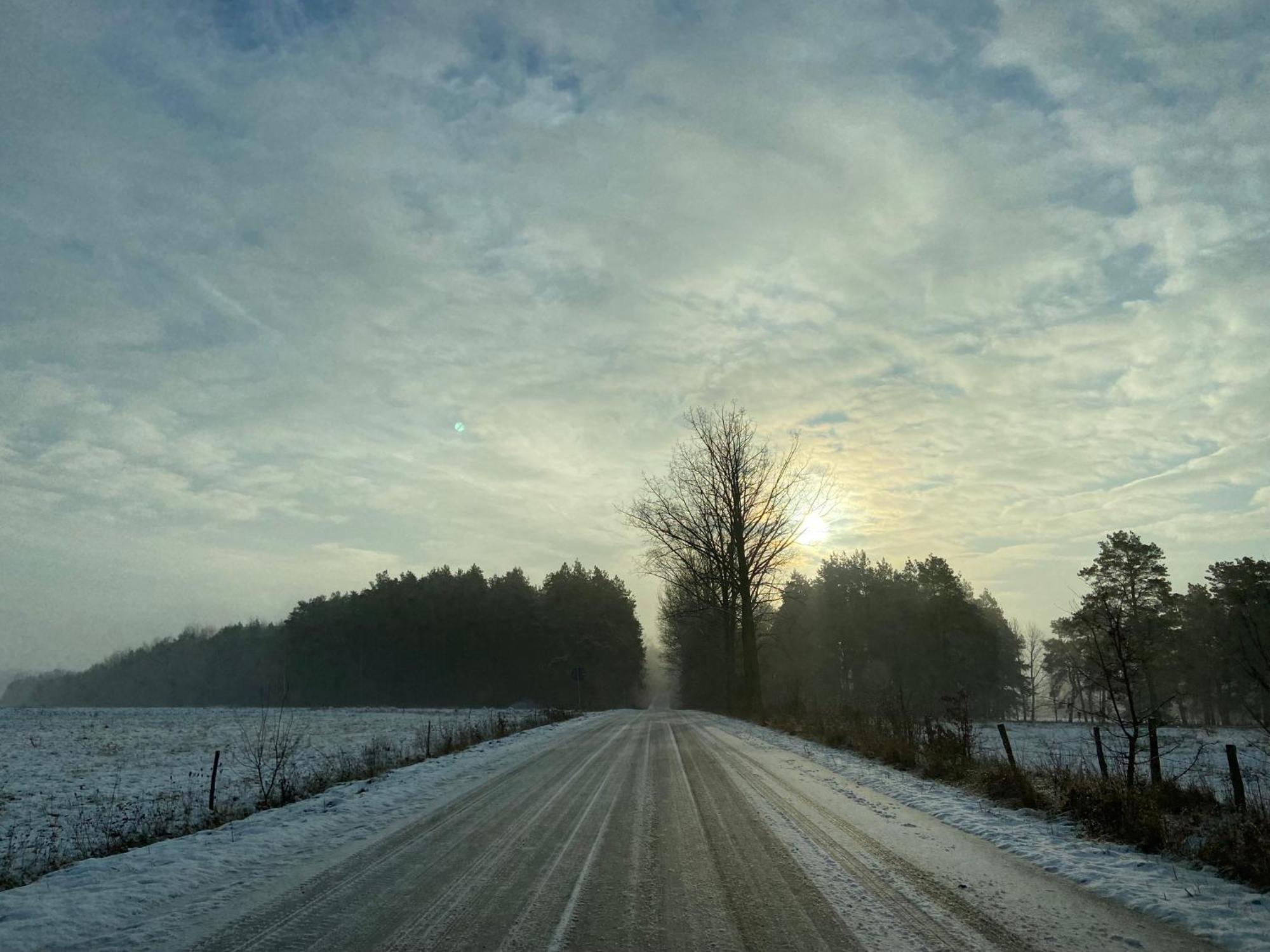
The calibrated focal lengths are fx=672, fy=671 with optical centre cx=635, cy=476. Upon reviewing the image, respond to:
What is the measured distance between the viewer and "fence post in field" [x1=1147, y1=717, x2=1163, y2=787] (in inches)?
313

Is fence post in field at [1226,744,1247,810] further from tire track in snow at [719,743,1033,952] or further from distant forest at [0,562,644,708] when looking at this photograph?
distant forest at [0,562,644,708]

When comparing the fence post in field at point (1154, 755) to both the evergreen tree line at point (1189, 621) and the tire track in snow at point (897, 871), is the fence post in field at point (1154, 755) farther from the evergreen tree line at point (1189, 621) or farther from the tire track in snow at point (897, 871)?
the evergreen tree line at point (1189, 621)

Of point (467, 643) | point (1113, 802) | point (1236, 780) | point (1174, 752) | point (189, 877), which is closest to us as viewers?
point (189, 877)

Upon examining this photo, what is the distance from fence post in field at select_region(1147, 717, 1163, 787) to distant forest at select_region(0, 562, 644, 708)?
2527 inches

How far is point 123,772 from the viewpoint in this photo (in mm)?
18141

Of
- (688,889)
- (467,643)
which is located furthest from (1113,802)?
(467,643)

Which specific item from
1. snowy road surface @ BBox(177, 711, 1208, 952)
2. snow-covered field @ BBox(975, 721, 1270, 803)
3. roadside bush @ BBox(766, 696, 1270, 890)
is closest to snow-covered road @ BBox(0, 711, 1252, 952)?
snowy road surface @ BBox(177, 711, 1208, 952)

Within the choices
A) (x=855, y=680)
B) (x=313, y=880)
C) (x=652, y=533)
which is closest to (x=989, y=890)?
(x=313, y=880)

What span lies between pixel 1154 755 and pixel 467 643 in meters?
74.6

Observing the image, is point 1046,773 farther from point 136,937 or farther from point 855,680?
point 855,680

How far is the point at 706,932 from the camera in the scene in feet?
14.7

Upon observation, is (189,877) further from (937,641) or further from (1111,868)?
(937,641)

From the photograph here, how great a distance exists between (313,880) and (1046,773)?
9972mm

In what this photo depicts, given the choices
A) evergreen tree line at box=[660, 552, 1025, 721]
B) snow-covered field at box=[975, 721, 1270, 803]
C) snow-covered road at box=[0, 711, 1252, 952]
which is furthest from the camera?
evergreen tree line at box=[660, 552, 1025, 721]
